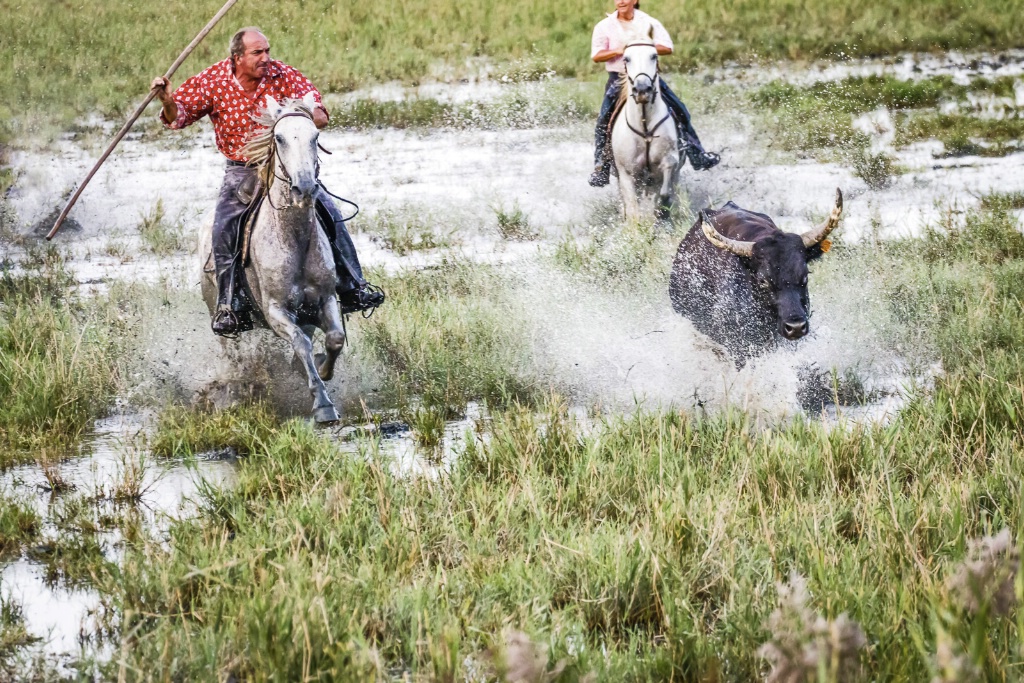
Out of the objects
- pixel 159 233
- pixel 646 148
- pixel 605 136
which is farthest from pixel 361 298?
pixel 159 233

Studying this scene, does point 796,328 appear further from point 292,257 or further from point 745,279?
point 292,257

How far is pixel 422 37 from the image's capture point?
50.5ft

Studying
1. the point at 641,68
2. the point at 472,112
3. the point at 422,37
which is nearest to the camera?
the point at 641,68

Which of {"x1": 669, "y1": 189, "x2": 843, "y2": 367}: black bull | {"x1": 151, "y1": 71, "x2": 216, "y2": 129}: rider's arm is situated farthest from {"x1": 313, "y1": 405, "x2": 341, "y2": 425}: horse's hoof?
{"x1": 669, "y1": 189, "x2": 843, "y2": 367}: black bull

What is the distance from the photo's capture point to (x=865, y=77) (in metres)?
14.9

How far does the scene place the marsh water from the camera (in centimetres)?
522

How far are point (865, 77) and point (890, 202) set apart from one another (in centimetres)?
452

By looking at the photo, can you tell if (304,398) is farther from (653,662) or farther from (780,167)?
(780,167)

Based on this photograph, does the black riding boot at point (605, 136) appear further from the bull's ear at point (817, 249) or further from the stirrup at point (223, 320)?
→ the stirrup at point (223, 320)

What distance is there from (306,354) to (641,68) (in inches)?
175

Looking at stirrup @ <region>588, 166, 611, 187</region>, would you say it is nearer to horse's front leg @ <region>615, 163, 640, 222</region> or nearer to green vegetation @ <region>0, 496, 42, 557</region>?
horse's front leg @ <region>615, 163, 640, 222</region>

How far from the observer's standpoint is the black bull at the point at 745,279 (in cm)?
582

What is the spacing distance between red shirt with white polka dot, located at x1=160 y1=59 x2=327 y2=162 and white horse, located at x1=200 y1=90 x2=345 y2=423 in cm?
43

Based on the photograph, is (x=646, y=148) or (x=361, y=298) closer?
(x=361, y=298)
